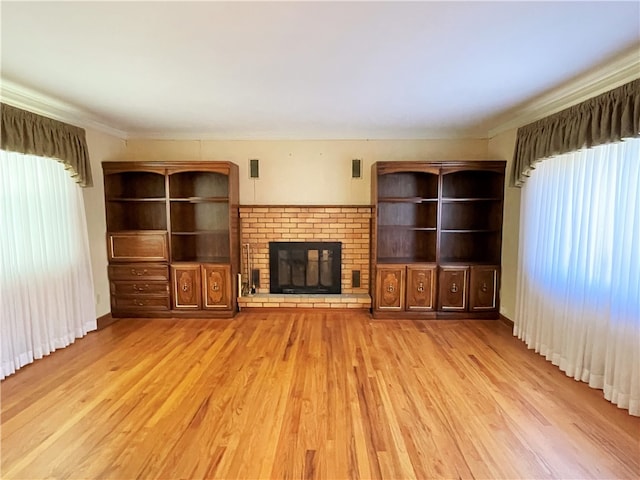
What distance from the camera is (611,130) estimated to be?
237 cm

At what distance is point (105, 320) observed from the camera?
4.18m

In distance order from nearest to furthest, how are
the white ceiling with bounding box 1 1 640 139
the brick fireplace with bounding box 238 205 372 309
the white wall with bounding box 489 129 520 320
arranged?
1. the white ceiling with bounding box 1 1 640 139
2. the white wall with bounding box 489 129 520 320
3. the brick fireplace with bounding box 238 205 372 309

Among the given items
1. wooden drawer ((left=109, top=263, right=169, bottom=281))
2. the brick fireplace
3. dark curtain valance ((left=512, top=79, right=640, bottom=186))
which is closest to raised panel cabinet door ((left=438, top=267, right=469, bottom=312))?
the brick fireplace

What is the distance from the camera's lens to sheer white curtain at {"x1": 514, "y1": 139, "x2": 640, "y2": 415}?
2.31 meters

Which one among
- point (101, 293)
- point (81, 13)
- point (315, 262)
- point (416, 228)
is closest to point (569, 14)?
point (81, 13)

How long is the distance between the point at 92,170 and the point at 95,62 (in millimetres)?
2179

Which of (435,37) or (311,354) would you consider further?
(311,354)

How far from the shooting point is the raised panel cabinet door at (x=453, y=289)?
4.28m

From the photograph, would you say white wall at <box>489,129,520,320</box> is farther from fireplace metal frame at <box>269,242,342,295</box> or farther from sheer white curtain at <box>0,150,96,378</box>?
sheer white curtain at <box>0,150,96,378</box>

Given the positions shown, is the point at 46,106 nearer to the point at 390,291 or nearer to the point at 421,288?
the point at 390,291

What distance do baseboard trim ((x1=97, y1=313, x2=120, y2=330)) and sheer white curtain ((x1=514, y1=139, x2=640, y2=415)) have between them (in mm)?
4965

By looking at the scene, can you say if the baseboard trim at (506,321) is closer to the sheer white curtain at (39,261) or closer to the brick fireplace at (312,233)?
the brick fireplace at (312,233)

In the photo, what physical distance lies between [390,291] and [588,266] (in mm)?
2134

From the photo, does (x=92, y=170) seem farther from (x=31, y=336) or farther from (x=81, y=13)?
(x=81, y=13)
